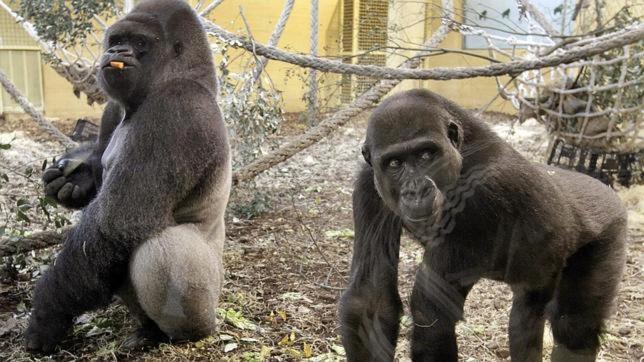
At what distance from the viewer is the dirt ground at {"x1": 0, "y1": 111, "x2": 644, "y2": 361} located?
79.2 inches

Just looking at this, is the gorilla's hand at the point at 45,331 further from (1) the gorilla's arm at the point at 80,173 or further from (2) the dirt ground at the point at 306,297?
(1) the gorilla's arm at the point at 80,173

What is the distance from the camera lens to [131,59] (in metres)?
2.47

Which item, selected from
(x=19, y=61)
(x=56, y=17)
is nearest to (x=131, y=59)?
(x=56, y=17)

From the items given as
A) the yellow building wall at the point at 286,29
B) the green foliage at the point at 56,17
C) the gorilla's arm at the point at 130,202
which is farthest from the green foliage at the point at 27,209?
the green foliage at the point at 56,17

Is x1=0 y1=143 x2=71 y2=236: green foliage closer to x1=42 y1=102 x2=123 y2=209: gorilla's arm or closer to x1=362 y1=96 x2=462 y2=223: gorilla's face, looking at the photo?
x1=42 y1=102 x2=123 y2=209: gorilla's arm

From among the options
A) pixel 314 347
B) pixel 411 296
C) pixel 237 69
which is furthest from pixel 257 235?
pixel 411 296

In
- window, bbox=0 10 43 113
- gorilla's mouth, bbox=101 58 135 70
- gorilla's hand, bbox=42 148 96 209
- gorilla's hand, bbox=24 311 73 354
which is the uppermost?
gorilla's mouth, bbox=101 58 135 70

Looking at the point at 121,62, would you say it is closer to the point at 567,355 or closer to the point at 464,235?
the point at 464,235

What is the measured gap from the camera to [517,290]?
1.62 meters

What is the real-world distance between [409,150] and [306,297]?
60.1 inches

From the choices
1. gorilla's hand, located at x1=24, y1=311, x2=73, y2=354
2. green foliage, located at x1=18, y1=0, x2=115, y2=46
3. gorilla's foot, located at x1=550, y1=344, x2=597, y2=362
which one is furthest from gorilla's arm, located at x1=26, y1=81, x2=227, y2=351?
green foliage, located at x1=18, y1=0, x2=115, y2=46

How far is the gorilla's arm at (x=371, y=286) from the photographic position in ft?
5.75

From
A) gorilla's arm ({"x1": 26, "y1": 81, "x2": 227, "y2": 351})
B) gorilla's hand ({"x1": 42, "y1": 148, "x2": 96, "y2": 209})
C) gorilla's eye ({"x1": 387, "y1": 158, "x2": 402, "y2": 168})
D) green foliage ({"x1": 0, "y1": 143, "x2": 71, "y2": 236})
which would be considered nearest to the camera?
gorilla's eye ({"x1": 387, "y1": 158, "x2": 402, "y2": 168})

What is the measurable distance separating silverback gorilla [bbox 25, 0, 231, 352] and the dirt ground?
0.51 feet
